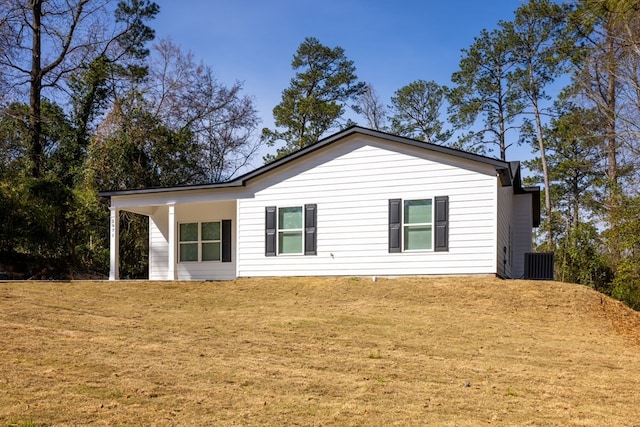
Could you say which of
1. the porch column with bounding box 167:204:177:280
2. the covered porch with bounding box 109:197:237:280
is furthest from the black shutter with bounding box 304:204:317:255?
the porch column with bounding box 167:204:177:280

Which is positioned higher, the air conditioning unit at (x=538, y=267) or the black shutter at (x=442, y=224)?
the black shutter at (x=442, y=224)

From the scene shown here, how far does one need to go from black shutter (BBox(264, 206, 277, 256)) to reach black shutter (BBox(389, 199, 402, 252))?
341cm

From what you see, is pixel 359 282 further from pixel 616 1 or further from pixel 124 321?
pixel 616 1

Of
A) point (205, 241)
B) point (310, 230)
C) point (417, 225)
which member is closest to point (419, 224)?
point (417, 225)

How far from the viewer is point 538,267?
19.6m

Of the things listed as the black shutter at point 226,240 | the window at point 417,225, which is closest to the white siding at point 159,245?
the black shutter at point 226,240

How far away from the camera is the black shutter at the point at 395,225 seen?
16.9m

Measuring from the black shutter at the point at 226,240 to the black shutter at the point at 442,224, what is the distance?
7235 mm

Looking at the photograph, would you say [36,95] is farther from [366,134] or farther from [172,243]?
[366,134]

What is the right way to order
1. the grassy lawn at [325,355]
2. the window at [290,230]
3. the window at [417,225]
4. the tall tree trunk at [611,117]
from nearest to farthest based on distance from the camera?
the grassy lawn at [325,355], the window at [417,225], the window at [290,230], the tall tree trunk at [611,117]

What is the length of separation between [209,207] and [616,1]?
12960 millimetres

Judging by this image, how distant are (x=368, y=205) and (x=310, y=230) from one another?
5.85ft

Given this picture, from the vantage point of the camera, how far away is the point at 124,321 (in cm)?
1142

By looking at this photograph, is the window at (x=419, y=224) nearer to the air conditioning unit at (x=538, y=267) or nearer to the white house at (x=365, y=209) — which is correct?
the white house at (x=365, y=209)
